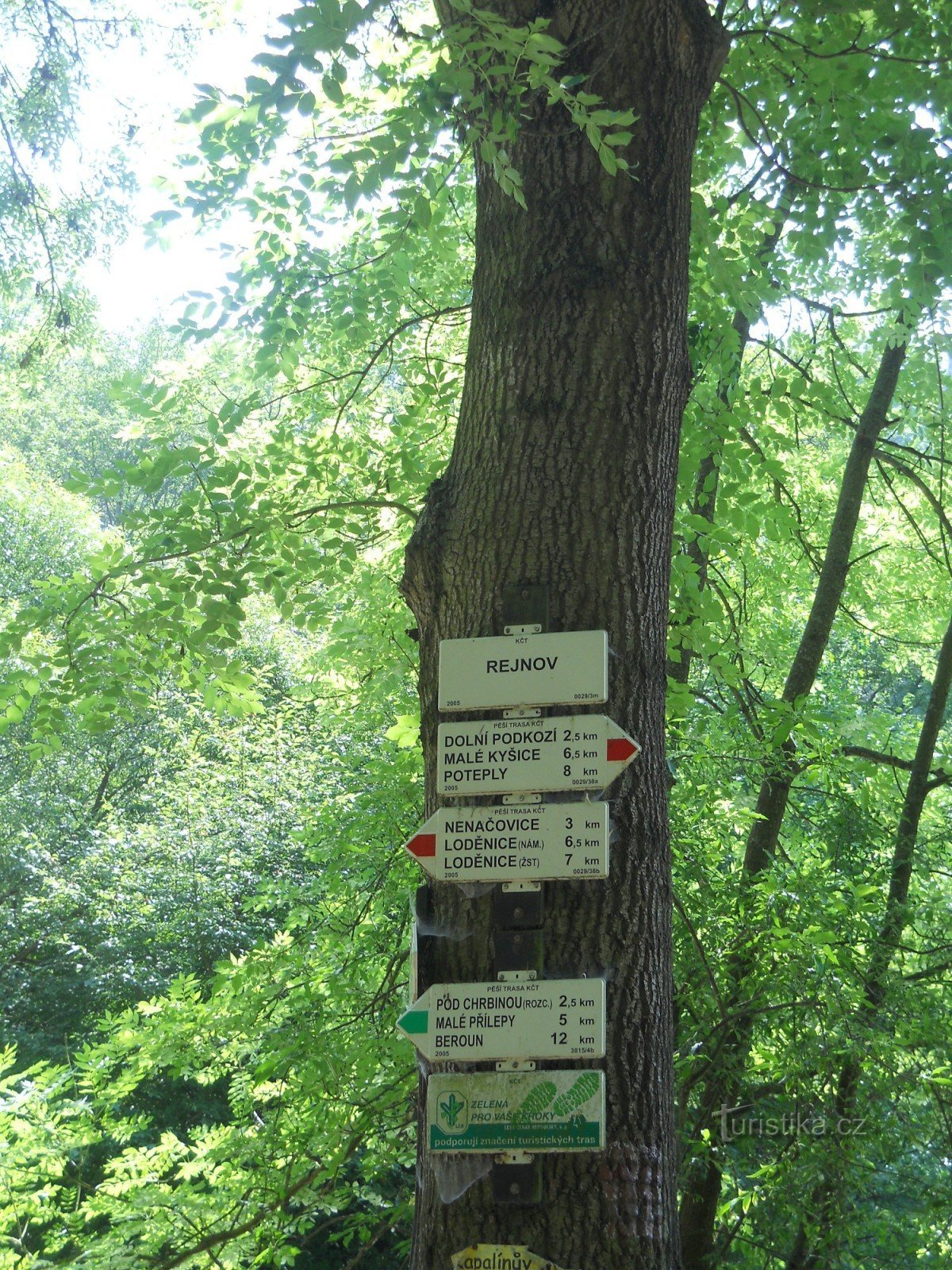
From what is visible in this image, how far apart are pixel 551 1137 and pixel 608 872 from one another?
464 mm

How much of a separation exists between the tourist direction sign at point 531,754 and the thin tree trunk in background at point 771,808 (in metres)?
2.08

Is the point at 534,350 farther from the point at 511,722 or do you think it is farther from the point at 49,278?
the point at 49,278

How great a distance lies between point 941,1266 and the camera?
3580mm

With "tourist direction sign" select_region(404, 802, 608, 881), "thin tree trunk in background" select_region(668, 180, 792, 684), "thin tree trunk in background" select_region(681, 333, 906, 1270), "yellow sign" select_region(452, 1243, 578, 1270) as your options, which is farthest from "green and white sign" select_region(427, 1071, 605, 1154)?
"thin tree trunk in background" select_region(668, 180, 792, 684)

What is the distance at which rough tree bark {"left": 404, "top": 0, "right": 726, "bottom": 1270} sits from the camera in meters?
1.97

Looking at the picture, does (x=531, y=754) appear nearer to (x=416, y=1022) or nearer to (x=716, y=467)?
(x=416, y=1022)

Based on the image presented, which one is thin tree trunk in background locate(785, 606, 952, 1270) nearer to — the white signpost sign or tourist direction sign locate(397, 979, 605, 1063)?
tourist direction sign locate(397, 979, 605, 1063)

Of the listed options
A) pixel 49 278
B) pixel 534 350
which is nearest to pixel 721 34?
pixel 534 350

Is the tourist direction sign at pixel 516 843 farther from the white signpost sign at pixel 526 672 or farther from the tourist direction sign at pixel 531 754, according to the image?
the white signpost sign at pixel 526 672

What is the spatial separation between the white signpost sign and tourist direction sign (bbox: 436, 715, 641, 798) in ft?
0.14

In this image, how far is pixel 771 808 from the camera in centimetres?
503

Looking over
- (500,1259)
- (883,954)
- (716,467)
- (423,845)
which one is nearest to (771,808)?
(883,954)

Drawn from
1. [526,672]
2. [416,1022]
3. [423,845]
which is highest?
[526,672]

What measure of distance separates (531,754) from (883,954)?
2600mm
